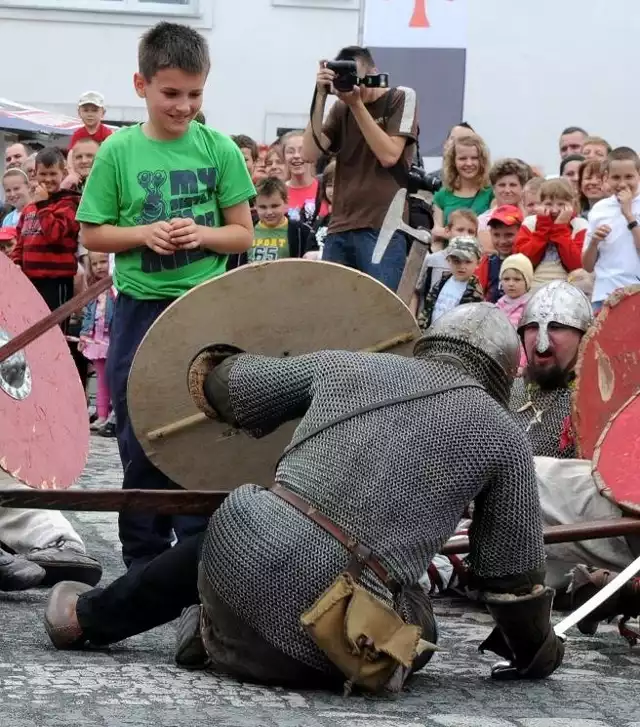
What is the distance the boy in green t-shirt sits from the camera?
16.5ft

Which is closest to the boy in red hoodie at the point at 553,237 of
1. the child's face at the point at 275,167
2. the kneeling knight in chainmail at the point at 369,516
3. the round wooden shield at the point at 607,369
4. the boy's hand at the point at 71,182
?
the child's face at the point at 275,167

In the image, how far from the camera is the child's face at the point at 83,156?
34.5 feet

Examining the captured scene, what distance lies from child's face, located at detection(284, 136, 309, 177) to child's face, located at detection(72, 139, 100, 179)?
3.95 feet

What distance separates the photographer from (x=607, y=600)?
470cm

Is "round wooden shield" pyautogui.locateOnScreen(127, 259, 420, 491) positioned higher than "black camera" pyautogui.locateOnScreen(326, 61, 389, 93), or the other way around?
"black camera" pyautogui.locateOnScreen(326, 61, 389, 93)

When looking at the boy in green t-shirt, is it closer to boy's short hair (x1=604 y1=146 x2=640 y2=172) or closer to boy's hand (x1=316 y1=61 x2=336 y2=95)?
boy's hand (x1=316 y1=61 x2=336 y2=95)

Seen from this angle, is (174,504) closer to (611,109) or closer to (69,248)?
(69,248)

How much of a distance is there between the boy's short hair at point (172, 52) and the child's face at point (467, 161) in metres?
Result: 4.64

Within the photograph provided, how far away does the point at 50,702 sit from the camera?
368cm

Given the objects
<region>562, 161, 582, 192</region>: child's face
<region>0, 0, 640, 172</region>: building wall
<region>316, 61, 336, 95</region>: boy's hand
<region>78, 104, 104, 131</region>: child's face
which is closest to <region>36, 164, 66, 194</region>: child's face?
<region>78, 104, 104, 131</region>: child's face

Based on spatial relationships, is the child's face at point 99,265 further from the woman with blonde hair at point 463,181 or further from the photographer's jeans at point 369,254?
the photographer's jeans at point 369,254

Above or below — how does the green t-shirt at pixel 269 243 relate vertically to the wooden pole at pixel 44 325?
below

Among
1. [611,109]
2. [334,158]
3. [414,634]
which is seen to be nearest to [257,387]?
[414,634]

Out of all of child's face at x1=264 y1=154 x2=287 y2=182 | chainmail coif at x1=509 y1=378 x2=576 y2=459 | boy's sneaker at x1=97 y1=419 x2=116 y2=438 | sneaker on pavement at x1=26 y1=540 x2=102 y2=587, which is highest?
child's face at x1=264 y1=154 x2=287 y2=182
